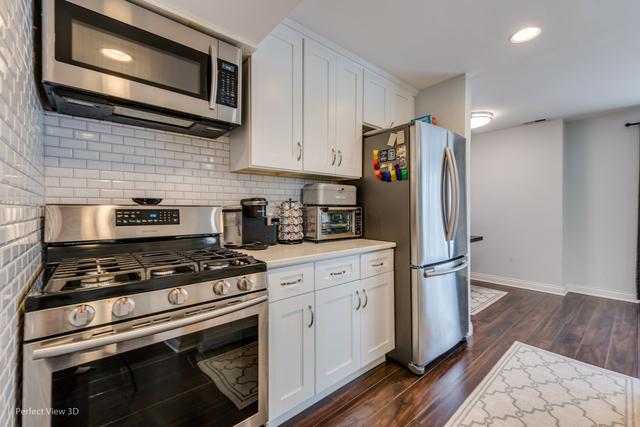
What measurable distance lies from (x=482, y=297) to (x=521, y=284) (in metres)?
0.96

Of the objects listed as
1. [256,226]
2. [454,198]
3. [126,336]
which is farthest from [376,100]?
[126,336]

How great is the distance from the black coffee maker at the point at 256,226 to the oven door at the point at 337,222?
36 cm

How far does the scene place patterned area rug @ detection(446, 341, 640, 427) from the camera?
1.56m

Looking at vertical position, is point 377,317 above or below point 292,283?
below

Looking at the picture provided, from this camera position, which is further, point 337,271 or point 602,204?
point 602,204

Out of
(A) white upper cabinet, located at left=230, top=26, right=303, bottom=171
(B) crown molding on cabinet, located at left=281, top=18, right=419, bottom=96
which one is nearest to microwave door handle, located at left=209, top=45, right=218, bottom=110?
(A) white upper cabinet, located at left=230, top=26, right=303, bottom=171

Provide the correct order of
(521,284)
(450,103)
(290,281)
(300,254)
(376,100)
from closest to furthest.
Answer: (290,281), (300,254), (376,100), (450,103), (521,284)

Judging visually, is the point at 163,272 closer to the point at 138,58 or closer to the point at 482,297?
the point at 138,58

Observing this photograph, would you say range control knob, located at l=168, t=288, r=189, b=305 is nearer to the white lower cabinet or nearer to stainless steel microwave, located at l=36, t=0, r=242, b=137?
the white lower cabinet

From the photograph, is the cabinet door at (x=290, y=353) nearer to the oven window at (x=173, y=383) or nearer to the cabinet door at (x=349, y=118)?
the oven window at (x=173, y=383)

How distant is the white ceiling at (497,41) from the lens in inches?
66.5

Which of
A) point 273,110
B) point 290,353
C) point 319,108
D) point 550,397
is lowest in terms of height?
point 550,397

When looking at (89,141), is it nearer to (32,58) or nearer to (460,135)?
(32,58)

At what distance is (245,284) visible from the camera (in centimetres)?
126
